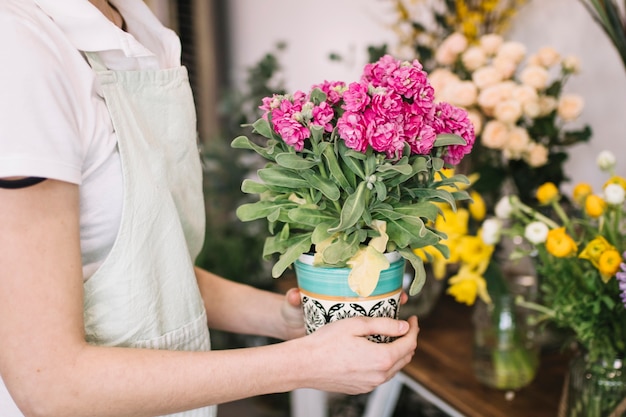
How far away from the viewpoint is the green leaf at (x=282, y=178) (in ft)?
3.02

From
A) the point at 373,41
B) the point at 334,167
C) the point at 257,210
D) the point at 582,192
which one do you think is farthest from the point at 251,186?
the point at 373,41

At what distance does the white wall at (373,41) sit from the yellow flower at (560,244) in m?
0.63

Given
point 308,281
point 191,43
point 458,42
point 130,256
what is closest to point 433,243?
point 308,281

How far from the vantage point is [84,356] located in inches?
32.4

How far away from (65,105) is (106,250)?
0.22 metres

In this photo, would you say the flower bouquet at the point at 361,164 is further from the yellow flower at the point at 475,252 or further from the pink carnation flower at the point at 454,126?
the yellow flower at the point at 475,252

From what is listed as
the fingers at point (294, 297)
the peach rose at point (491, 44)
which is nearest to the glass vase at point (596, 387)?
the fingers at point (294, 297)

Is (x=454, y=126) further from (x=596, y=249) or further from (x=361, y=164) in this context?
(x=596, y=249)

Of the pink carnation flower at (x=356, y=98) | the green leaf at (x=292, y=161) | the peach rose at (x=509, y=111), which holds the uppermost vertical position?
the pink carnation flower at (x=356, y=98)

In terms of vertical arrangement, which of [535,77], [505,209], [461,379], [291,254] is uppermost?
[535,77]

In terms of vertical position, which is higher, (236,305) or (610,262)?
(610,262)

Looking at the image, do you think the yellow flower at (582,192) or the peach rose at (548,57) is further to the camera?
the peach rose at (548,57)

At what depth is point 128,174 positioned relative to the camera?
2.93ft

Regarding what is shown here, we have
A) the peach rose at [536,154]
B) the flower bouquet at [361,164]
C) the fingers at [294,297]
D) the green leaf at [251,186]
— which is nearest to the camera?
the flower bouquet at [361,164]
